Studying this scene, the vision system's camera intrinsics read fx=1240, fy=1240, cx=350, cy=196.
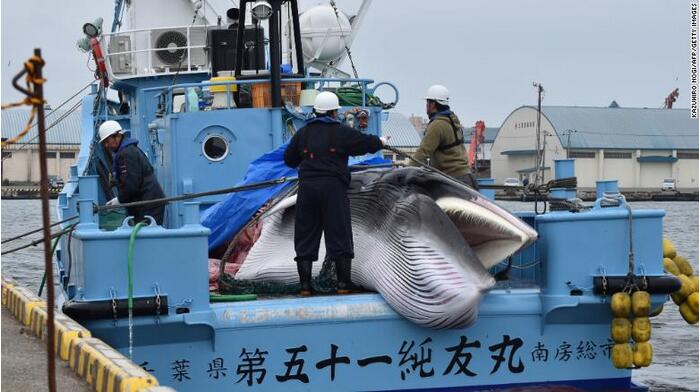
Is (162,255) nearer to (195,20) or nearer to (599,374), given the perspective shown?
(599,374)

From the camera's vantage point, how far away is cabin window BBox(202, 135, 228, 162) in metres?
13.0

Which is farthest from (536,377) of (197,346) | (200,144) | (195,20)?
(195,20)

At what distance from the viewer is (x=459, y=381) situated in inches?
378

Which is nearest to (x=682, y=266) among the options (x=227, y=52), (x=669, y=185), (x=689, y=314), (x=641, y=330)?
(x=689, y=314)

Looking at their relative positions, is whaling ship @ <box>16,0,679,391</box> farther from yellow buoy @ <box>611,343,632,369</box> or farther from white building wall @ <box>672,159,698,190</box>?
white building wall @ <box>672,159,698,190</box>

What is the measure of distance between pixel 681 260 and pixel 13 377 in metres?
5.79

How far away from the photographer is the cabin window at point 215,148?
42.5 feet

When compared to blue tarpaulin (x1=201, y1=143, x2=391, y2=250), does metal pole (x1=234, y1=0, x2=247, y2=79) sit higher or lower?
higher

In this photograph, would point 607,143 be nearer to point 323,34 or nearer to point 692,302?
point 323,34

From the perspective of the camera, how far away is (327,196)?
9742 mm

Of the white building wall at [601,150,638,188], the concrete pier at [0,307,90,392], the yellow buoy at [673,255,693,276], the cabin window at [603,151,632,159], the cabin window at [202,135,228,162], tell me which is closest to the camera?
the concrete pier at [0,307,90,392]

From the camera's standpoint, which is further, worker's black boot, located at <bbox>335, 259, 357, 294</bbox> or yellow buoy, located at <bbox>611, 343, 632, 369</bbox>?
worker's black boot, located at <bbox>335, 259, 357, 294</bbox>

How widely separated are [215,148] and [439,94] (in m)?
3.01

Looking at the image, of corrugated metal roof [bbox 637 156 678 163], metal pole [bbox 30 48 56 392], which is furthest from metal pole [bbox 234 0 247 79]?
corrugated metal roof [bbox 637 156 678 163]
